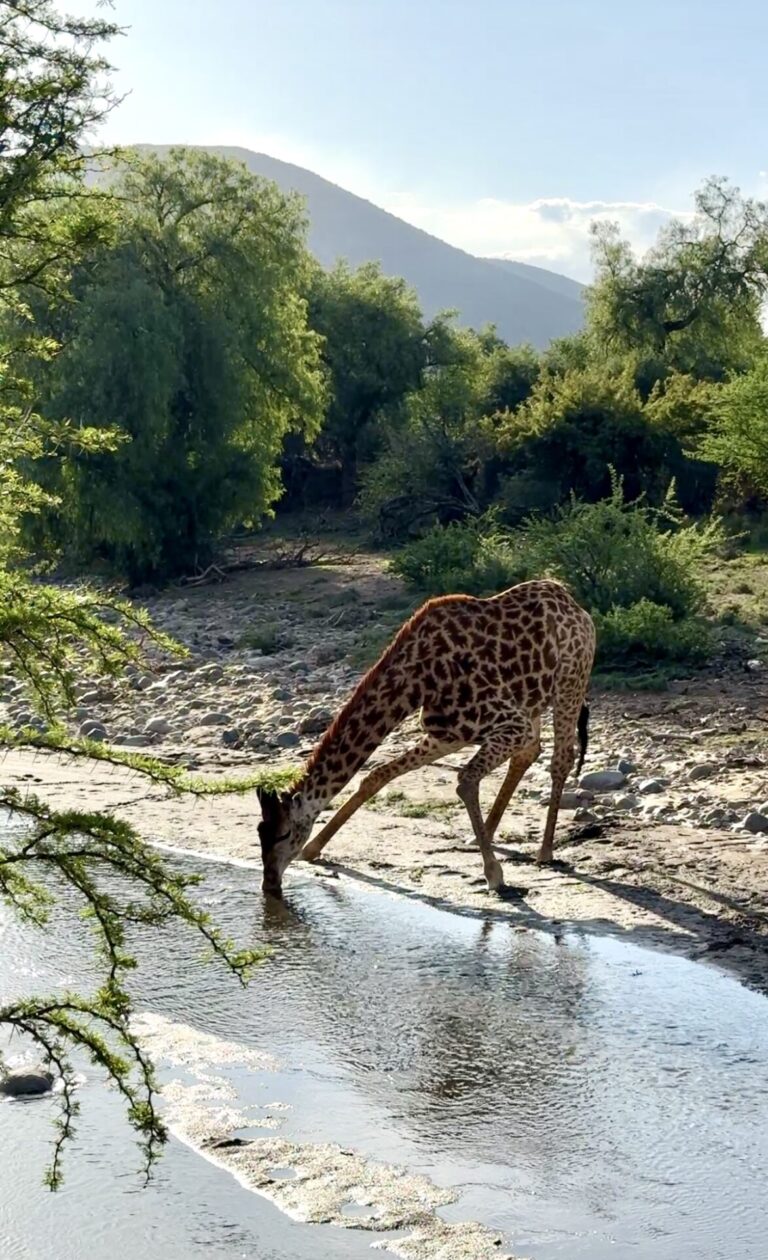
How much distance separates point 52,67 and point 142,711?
10450 millimetres

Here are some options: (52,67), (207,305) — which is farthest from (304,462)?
(52,67)

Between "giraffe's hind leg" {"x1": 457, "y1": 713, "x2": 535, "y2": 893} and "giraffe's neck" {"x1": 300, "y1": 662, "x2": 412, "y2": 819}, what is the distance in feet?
1.88

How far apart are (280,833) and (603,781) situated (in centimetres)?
357

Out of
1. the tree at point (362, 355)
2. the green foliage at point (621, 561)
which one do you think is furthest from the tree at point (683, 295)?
the green foliage at point (621, 561)

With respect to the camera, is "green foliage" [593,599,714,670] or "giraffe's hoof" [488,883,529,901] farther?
"green foliage" [593,599,714,670]

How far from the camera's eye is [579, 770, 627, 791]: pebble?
12.7m

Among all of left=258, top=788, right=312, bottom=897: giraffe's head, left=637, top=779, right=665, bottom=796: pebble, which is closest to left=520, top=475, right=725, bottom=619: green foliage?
left=637, top=779, right=665, bottom=796: pebble

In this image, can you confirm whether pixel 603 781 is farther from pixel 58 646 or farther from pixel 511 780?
pixel 58 646

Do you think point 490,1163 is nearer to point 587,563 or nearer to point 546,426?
point 587,563

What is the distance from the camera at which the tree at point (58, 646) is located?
4.48 metres

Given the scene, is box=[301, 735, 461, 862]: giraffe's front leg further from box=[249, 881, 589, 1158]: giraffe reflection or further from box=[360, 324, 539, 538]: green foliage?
box=[360, 324, 539, 538]: green foliage

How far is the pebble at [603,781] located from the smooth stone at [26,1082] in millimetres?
6165

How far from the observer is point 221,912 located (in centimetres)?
1008

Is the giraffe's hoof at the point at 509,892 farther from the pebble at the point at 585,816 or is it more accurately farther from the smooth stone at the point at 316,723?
the smooth stone at the point at 316,723
